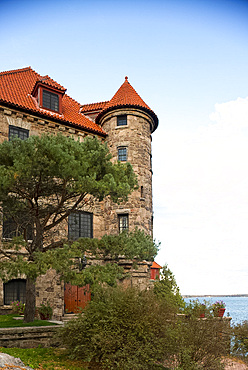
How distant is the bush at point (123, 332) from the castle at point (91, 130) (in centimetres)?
725

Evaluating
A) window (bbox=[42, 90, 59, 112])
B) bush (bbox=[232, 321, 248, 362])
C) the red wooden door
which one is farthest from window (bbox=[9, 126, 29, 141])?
bush (bbox=[232, 321, 248, 362])

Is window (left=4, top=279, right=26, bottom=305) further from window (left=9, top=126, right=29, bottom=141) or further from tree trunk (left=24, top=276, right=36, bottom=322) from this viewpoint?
window (left=9, top=126, right=29, bottom=141)

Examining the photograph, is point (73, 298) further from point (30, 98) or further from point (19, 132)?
point (30, 98)

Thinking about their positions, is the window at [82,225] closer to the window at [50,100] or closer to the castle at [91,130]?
the castle at [91,130]

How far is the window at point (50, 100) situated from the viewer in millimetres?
20906

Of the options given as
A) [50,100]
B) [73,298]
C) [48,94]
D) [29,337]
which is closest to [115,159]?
[50,100]

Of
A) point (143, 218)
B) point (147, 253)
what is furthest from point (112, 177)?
point (143, 218)

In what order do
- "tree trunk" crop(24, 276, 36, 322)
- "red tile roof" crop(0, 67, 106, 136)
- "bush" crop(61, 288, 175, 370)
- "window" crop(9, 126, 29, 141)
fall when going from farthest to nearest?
"red tile roof" crop(0, 67, 106, 136)
"window" crop(9, 126, 29, 141)
"tree trunk" crop(24, 276, 36, 322)
"bush" crop(61, 288, 175, 370)

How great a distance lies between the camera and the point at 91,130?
21562 millimetres

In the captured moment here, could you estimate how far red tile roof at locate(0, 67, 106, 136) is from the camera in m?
19.4

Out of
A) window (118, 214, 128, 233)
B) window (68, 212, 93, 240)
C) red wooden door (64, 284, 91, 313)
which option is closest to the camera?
red wooden door (64, 284, 91, 313)

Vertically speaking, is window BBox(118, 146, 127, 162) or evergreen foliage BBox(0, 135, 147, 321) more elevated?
window BBox(118, 146, 127, 162)

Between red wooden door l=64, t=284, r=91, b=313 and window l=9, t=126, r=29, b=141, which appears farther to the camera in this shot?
red wooden door l=64, t=284, r=91, b=313

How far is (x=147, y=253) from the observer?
13.7m
